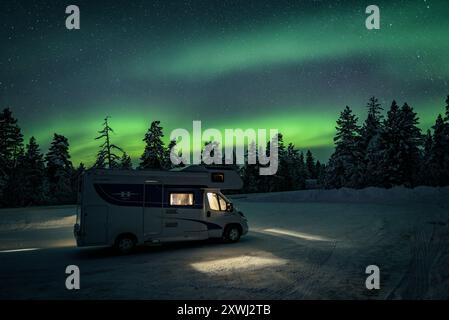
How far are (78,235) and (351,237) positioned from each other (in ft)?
34.2

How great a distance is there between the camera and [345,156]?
175 ft

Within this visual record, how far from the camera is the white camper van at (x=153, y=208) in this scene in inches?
433

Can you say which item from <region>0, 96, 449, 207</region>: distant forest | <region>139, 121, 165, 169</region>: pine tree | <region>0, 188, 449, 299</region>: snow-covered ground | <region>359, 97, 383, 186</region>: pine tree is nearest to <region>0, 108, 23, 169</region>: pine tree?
<region>0, 96, 449, 207</region>: distant forest

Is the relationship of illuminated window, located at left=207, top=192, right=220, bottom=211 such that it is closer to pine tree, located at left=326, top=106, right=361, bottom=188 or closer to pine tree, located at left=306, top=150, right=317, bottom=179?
pine tree, located at left=326, top=106, right=361, bottom=188

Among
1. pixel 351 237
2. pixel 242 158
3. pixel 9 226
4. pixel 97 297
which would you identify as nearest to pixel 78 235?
pixel 97 297

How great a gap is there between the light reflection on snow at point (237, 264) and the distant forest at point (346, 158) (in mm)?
34837

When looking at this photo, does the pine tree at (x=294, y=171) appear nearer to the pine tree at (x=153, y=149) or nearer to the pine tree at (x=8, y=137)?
the pine tree at (x=153, y=149)

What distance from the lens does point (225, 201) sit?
13.3 m

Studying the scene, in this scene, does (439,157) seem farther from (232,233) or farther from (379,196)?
(232,233)

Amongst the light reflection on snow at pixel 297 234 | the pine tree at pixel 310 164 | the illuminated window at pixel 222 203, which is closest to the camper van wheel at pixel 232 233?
the illuminated window at pixel 222 203

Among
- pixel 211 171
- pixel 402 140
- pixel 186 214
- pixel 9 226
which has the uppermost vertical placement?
pixel 402 140

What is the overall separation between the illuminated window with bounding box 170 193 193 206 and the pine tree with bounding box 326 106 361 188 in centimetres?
4413

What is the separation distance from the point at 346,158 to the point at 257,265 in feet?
157

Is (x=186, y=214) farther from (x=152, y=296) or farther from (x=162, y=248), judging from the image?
(x=152, y=296)
